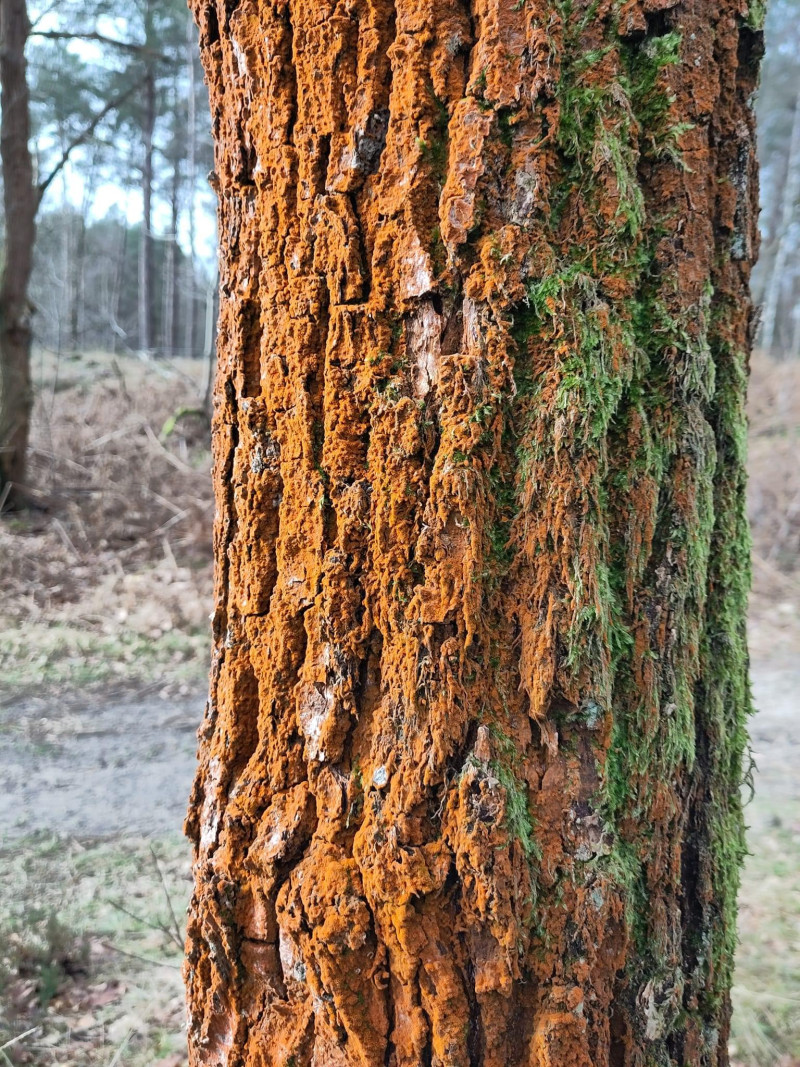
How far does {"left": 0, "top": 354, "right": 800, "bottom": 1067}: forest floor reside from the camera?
2246 millimetres

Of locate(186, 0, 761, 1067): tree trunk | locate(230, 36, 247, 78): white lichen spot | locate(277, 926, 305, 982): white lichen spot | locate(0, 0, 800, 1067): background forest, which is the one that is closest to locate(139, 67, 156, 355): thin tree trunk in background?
locate(0, 0, 800, 1067): background forest

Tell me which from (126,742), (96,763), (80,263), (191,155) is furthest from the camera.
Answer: (80,263)

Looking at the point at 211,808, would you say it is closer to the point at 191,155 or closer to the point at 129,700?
the point at 129,700

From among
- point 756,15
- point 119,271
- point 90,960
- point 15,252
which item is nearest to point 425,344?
point 756,15

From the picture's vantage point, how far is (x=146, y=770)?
4156 mm

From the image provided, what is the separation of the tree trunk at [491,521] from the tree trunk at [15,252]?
789 centimetres

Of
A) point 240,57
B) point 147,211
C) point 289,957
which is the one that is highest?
point 147,211

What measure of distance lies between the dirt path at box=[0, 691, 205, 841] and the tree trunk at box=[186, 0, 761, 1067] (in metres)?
2.73

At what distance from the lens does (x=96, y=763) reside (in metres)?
4.20

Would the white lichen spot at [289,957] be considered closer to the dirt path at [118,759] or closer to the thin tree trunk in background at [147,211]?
the dirt path at [118,759]

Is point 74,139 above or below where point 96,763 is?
above

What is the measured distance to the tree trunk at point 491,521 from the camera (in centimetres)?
100

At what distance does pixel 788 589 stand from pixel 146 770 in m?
6.11

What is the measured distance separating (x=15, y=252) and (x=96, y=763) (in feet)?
20.4
